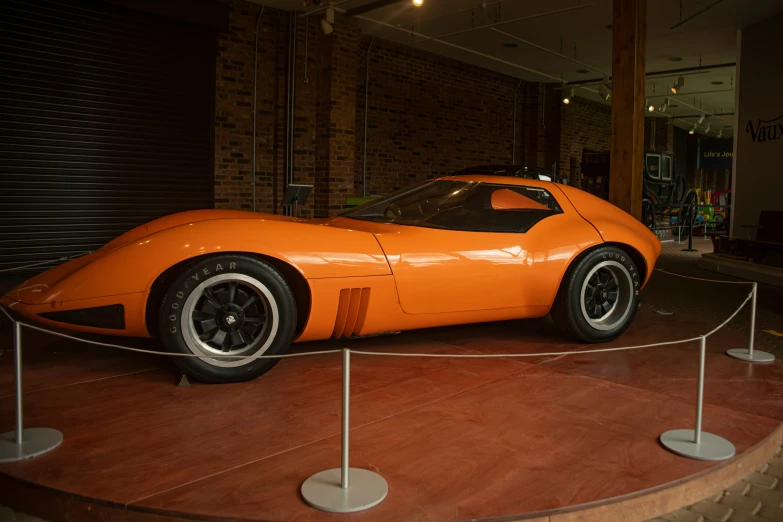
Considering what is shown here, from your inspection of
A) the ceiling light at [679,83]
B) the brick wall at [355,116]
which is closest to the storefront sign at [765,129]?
the ceiling light at [679,83]

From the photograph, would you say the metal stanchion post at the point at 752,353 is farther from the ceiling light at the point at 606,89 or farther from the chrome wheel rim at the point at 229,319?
the ceiling light at the point at 606,89

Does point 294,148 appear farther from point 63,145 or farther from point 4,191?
point 4,191

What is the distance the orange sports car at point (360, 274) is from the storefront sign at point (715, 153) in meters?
25.7

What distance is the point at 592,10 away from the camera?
34.8ft

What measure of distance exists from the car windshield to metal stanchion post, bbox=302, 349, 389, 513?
189 cm

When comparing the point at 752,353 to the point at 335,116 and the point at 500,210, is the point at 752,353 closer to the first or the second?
the point at 500,210

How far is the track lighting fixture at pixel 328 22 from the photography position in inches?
375

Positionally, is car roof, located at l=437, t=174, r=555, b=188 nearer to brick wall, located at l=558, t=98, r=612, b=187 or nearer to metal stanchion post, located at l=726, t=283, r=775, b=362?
metal stanchion post, located at l=726, t=283, r=775, b=362

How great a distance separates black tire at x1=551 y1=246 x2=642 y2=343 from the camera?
4.14 m

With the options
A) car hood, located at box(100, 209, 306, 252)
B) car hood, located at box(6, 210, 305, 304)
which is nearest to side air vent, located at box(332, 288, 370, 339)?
car hood, located at box(6, 210, 305, 304)

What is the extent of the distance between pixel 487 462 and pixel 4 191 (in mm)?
7418

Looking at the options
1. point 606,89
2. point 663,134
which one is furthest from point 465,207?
point 663,134

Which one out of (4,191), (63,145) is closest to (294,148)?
(63,145)

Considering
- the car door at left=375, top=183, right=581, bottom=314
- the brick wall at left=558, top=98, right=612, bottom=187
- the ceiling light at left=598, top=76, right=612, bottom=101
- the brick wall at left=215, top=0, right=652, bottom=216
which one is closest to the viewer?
the car door at left=375, top=183, right=581, bottom=314
